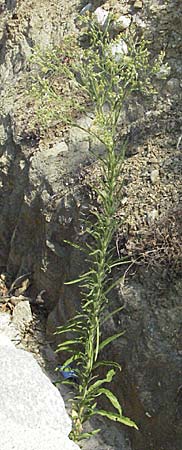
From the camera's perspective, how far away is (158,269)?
105 inches

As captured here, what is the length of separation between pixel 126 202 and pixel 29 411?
1.52m

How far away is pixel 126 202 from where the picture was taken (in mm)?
2957

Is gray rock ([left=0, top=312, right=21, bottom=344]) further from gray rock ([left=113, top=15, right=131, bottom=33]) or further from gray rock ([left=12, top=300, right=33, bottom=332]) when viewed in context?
gray rock ([left=113, top=15, right=131, bottom=33])

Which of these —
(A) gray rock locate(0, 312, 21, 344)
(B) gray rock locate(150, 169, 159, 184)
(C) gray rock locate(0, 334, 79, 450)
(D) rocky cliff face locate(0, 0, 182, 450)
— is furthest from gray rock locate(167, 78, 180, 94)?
(C) gray rock locate(0, 334, 79, 450)

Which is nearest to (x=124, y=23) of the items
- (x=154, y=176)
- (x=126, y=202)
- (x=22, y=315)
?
(x=154, y=176)

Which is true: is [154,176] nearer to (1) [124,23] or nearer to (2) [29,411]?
(1) [124,23]

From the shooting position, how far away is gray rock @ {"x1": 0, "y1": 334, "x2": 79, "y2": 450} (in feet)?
4.93

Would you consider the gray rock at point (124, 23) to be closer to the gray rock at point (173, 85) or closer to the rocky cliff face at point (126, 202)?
the rocky cliff face at point (126, 202)

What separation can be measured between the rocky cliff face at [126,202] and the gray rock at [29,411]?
0.96 metres

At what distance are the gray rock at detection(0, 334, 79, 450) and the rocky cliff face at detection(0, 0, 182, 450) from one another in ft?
3.14

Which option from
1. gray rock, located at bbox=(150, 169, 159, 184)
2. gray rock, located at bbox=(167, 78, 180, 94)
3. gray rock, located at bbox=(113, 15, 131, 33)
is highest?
gray rock, located at bbox=(113, 15, 131, 33)

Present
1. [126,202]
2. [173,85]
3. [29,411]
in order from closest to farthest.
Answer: [29,411] → [126,202] → [173,85]

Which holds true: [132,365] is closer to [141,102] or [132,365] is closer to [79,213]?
[79,213]

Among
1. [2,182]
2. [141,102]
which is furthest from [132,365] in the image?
[2,182]
